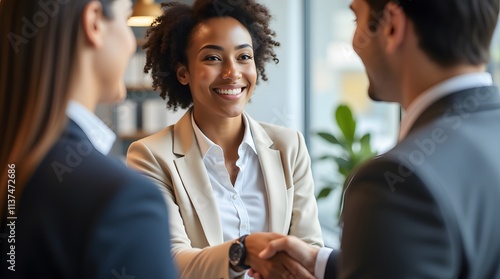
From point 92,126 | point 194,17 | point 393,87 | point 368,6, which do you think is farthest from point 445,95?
point 194,17

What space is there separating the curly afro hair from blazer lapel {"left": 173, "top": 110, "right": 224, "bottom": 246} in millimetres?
250

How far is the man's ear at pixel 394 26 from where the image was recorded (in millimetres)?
1210

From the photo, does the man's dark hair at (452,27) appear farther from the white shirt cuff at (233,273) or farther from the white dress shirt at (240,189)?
the white dress shirt at (240,189)

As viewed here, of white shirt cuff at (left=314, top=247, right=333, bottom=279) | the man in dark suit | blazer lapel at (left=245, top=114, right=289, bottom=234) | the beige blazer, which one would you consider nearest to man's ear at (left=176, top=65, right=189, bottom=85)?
the beige blazer

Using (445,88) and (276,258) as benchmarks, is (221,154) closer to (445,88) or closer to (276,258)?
(276,258)

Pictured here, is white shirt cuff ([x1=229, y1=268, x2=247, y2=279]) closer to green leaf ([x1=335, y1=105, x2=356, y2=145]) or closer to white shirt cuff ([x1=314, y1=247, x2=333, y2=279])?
white shirt cuff ([x1=314, y1=247, x2=333, y2=279])

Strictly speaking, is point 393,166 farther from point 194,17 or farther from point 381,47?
point 194,17

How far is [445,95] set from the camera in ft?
3.87

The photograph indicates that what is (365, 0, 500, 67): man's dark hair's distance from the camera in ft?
3.84

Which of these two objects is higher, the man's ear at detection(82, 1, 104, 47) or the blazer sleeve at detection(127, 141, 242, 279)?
the man's ear at detection(82, 1, 104, 47)

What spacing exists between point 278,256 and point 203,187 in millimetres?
365

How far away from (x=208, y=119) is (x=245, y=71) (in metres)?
0.21

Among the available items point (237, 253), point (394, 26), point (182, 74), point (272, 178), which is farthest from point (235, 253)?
point (394, 26)

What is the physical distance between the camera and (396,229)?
3.46 feet
